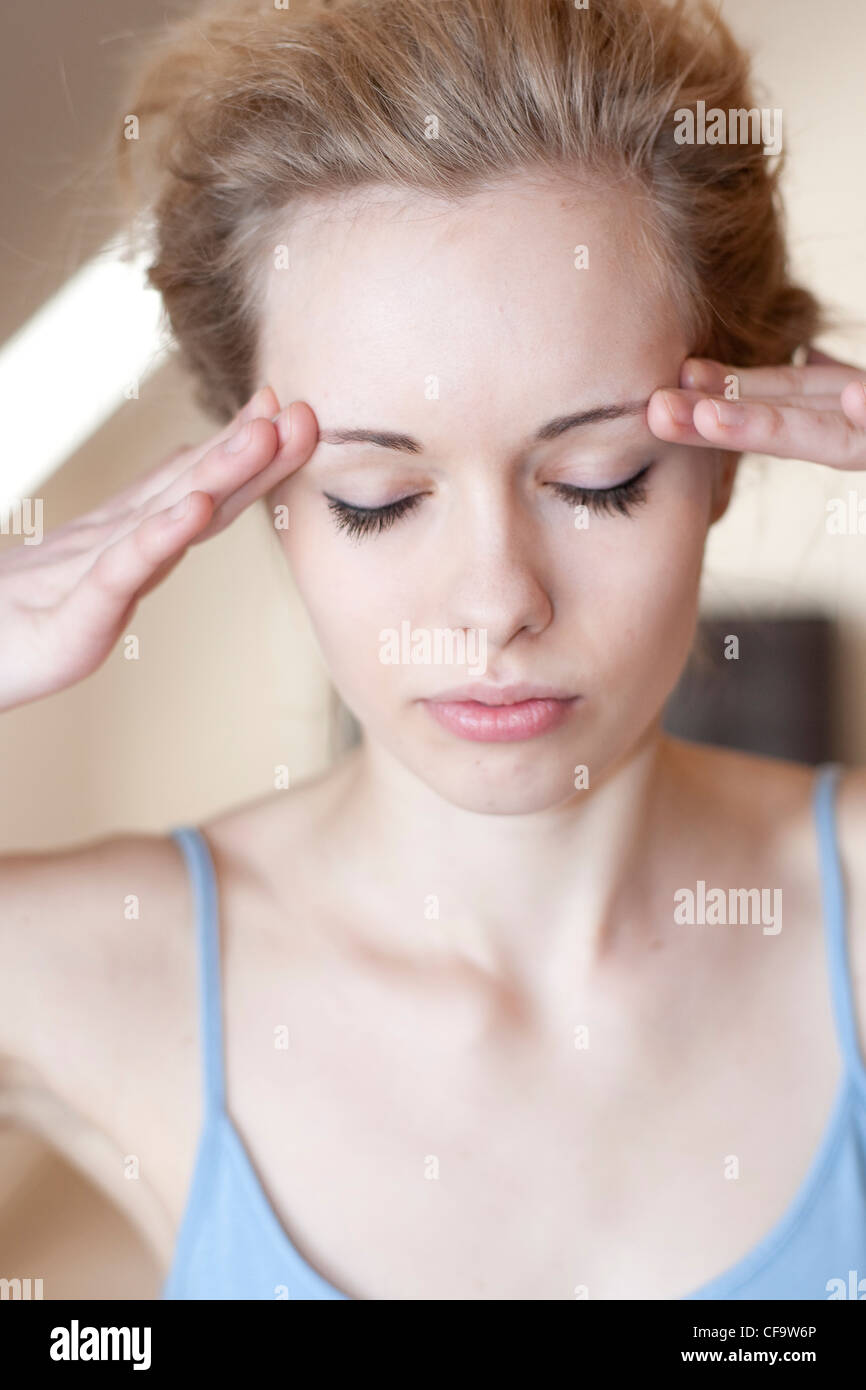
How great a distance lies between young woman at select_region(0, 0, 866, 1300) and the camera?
103 cm

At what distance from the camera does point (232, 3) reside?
1.24 m

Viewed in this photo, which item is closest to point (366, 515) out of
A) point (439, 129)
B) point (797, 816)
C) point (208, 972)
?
point (439, 129)

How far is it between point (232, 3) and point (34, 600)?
0.57 meters

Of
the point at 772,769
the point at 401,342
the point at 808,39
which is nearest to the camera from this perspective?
the point at 401,342

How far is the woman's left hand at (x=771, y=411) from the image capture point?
102 cm

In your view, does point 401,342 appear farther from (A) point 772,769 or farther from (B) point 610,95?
(A) point 772,769

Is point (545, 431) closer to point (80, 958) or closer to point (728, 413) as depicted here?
point (728, 413)

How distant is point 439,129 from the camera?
Result: 1.04 meters

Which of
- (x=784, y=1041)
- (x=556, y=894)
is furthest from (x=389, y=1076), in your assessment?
(x=784, y=1041)

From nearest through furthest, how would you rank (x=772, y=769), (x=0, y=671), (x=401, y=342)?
(x=401, y=342) < (x=0, y=671) < (x=772, y=769)
